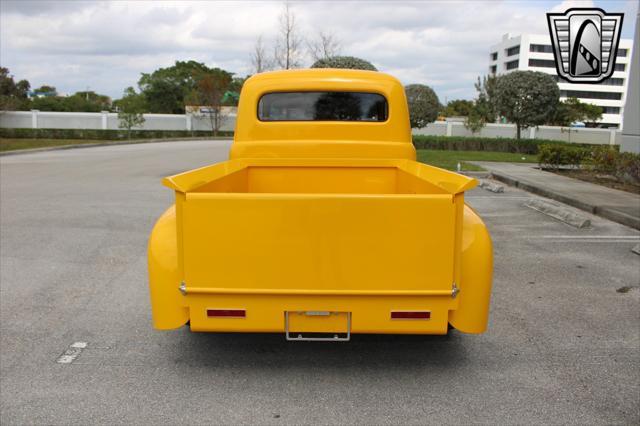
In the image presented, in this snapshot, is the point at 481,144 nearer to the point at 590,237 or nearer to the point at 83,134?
the point at 590,237

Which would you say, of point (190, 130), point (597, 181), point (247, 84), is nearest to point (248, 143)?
point (247, 84)

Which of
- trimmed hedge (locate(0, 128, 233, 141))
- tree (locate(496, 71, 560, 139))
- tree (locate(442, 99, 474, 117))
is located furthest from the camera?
tree (locate(442, 99, 474, 117))

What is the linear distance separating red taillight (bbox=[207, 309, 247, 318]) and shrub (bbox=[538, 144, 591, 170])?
16.1 m

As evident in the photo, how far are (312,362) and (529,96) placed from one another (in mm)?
28002

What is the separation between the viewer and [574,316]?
15.8 feet

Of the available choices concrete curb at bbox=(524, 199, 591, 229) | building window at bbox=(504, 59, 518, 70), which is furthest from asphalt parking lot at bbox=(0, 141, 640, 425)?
building window at bbox=(504, 59, 518, 70)

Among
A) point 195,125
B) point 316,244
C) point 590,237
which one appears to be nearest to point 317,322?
point 316,244

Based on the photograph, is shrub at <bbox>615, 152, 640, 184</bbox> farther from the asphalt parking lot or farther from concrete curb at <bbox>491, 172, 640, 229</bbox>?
the asphalt parking lot

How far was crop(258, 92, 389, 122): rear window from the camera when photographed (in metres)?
5.63

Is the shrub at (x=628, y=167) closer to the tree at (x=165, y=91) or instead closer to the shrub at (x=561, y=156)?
the shrub at (x=561, y=156)

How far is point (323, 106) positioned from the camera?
5.68 meters

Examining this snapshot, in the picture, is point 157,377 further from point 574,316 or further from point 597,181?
point 597,181

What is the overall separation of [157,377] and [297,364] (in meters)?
0.90

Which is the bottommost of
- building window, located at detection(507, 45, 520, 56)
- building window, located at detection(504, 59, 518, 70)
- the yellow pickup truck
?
the yellow pickup truck
